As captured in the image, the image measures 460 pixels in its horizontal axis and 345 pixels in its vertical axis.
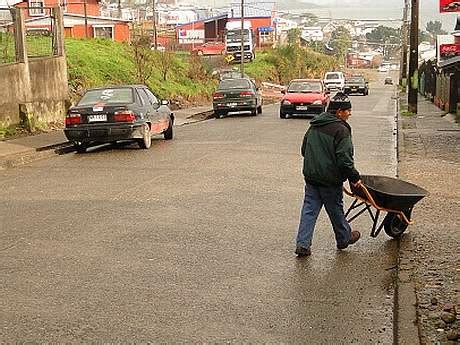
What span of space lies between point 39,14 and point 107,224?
52.8 ft

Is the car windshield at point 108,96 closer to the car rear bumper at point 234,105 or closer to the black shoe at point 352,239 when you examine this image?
the black shoe at point 352,239

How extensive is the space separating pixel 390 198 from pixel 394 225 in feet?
2.06

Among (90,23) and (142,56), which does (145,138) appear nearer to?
(142,56)

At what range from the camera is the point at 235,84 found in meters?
30.3

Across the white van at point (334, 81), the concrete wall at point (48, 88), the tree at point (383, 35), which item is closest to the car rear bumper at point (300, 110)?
the concrete wall at point (48, 88)

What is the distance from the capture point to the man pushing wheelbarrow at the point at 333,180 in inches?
284

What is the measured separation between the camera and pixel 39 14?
23.2 meters

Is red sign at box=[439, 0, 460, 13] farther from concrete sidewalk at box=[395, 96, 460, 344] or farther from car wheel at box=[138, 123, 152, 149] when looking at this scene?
car wheel at box=[138, 123, 152, 149]

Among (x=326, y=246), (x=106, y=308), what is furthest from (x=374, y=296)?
(x=106, y=308)

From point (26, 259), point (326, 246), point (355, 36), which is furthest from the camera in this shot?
point (355, 36)

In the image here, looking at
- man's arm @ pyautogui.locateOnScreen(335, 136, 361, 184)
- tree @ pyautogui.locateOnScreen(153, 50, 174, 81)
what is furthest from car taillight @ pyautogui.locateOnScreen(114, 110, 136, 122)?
tree @ pyautogui.locateOnScreen(153, 50, 174, 81)

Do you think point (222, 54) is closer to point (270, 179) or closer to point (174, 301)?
point (270, 179)

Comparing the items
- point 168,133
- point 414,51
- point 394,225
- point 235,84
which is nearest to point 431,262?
point 394,225

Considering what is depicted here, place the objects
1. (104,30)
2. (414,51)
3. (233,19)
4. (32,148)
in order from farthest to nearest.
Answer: (233,19)
(104,30)
(414,51)
(32,148)
